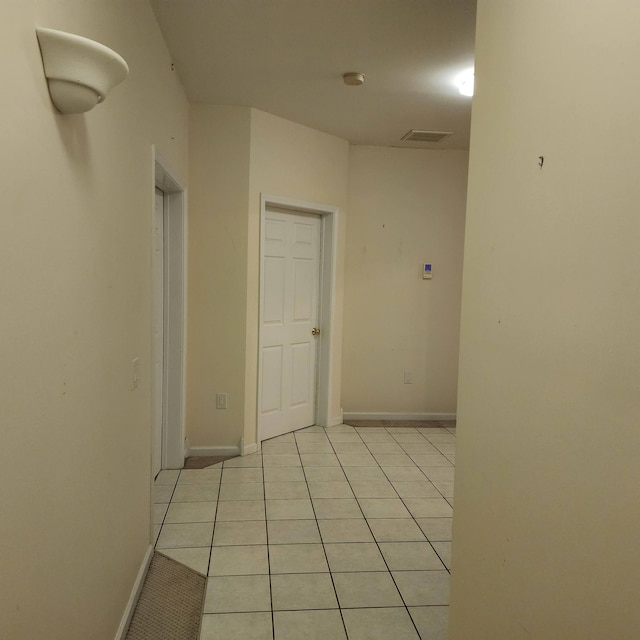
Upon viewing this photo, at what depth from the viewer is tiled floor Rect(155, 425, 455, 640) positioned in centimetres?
213

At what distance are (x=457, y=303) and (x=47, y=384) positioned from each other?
4.37 m

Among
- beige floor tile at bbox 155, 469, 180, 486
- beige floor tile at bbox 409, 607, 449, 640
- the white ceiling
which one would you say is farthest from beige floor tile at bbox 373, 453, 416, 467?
the white ceiling

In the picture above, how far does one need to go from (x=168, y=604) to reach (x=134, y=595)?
151mm

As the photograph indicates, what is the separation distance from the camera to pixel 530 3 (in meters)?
1.26

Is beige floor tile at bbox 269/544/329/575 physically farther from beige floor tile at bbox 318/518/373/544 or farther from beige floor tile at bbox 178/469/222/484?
beige floor tile at bbox 178/469/222/484

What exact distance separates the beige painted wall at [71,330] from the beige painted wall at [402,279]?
282 centimetres

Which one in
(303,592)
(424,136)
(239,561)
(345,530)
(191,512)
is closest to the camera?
(303,592)

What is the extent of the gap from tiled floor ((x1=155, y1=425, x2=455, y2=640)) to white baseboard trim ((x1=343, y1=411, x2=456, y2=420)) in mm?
758

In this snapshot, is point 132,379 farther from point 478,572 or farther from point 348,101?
point 348,101

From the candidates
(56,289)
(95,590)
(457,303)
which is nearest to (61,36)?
(56,289)

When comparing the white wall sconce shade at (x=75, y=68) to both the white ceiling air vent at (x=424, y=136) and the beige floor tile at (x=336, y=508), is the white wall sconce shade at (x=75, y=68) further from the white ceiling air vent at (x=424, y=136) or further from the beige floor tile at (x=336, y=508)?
the white ceiling air vent at (x=424, y=136)

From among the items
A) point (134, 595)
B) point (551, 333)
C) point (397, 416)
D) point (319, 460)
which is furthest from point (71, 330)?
point (397, 416)

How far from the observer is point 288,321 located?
4430 mm

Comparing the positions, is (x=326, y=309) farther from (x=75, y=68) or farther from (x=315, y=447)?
(x=75, y=68)
